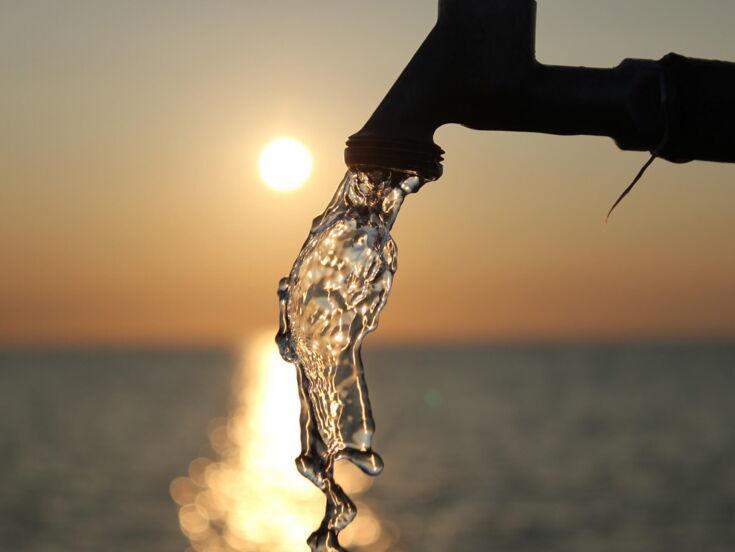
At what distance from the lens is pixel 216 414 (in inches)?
3526

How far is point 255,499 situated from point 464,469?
37.4 feet

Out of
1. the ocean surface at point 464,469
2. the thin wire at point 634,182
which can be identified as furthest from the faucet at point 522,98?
the ocean surface at point 464,469

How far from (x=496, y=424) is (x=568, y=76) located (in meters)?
71.1

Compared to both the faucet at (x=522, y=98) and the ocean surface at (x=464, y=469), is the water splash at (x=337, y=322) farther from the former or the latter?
the ocean surface at (x=464, y=469)

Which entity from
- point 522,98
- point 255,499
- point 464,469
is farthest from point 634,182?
point 464,469

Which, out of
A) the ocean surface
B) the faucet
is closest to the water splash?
the faucet

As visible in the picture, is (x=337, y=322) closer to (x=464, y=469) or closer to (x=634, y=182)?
(x=634, y=182)

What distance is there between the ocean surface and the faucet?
30859 mm

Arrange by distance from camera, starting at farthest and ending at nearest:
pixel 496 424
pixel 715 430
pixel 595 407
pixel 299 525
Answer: pixel 595 407 < pixel 496 424 < pixel 715 430 < pixel 299 525

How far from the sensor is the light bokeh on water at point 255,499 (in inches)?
1348

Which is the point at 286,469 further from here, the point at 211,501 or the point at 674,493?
the point at 674,493

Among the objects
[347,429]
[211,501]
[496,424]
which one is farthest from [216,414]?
[347,429]

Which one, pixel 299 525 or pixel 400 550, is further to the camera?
pixel 299 525

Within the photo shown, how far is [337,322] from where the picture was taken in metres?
3.31
